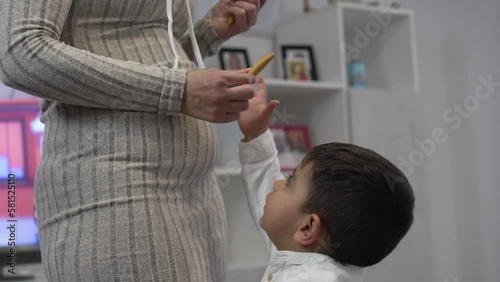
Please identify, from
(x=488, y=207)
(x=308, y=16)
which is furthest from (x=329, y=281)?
(x=488, y=207)

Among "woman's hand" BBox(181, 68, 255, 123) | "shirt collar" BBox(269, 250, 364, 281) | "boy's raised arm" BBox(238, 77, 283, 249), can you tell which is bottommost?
"shirt collar" BBox(269, 250, 364, 281)

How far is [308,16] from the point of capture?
3.22 metres

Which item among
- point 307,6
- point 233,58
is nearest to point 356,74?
point 307,6

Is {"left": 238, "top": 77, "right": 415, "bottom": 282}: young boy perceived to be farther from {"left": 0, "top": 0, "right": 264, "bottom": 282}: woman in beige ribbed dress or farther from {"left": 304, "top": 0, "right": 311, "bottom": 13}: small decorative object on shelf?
{"left": 304, "top": 0, "right": 311, "bottom": 13}: small decorative object on shelf

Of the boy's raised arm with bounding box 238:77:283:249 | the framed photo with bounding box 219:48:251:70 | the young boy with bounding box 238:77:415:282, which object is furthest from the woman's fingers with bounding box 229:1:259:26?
the framed photo with bounding box 219:48:251:70

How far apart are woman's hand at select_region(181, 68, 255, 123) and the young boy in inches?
10.8

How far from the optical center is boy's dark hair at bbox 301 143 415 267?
1206mm

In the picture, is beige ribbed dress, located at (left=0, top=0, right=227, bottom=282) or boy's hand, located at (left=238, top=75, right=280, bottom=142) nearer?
beige ribbed dress, located at (left=0, top=0, right=227, bottom=282)

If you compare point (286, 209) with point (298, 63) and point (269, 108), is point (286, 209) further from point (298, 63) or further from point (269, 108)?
point (298, 63)

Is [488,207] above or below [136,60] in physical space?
below

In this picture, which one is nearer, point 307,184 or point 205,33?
point 307,184

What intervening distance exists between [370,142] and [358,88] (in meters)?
0.28

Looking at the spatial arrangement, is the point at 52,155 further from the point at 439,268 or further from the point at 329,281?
the point at 439,268

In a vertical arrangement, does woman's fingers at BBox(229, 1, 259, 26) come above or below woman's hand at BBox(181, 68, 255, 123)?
above
